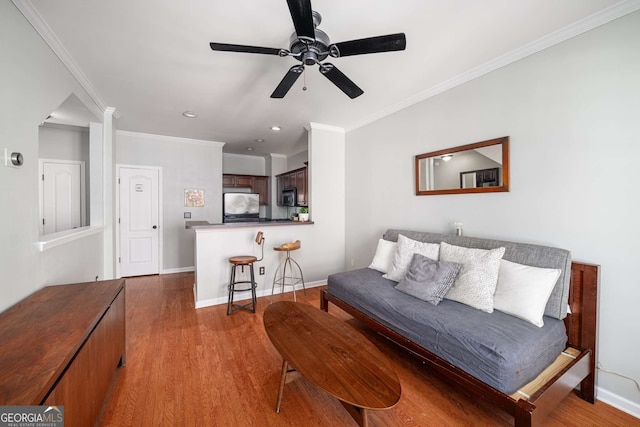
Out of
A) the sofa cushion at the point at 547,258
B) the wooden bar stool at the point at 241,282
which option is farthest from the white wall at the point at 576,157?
the wooden bar stool at the point at 241,282

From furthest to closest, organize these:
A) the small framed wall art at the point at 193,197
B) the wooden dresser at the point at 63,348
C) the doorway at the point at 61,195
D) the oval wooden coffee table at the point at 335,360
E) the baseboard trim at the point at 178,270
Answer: the small framed wall art at the point at 193,197
the baseboard trim at the point at 178,270
the doorway at the point at 61,195
the oval wooden coffee table at the point at 335,360
the wooden dresser at the point at 63,348

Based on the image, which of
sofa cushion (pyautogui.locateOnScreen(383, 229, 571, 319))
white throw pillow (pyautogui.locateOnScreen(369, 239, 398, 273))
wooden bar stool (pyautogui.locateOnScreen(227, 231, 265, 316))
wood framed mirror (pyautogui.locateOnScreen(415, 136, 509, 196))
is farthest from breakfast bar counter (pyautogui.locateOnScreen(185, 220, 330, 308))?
sofa cushion (pyautogui.locateOnScreen(383, 229, 571, 319))

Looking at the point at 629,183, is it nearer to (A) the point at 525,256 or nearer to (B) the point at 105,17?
(A) the point at 525,256

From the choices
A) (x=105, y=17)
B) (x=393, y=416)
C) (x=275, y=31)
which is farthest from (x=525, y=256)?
(x=105, y=17)

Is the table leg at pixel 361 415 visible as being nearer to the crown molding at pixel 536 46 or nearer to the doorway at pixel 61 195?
the crown molding at pixel 536 46

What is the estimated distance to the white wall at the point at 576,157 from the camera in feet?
5.56

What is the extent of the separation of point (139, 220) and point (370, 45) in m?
4.87

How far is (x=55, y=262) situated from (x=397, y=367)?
2.98m

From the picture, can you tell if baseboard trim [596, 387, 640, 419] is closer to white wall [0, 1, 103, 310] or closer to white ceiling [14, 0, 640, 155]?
white ceiling [14, 0, 640, 155]

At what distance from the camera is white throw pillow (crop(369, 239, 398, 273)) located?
9.66ft

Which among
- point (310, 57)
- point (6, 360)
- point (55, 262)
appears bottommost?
point (6, 360)

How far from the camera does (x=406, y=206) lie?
3277mm

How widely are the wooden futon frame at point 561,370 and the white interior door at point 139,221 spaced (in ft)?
15.0

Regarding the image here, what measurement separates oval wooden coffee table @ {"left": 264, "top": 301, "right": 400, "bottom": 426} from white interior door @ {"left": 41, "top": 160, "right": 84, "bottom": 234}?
170 inches
